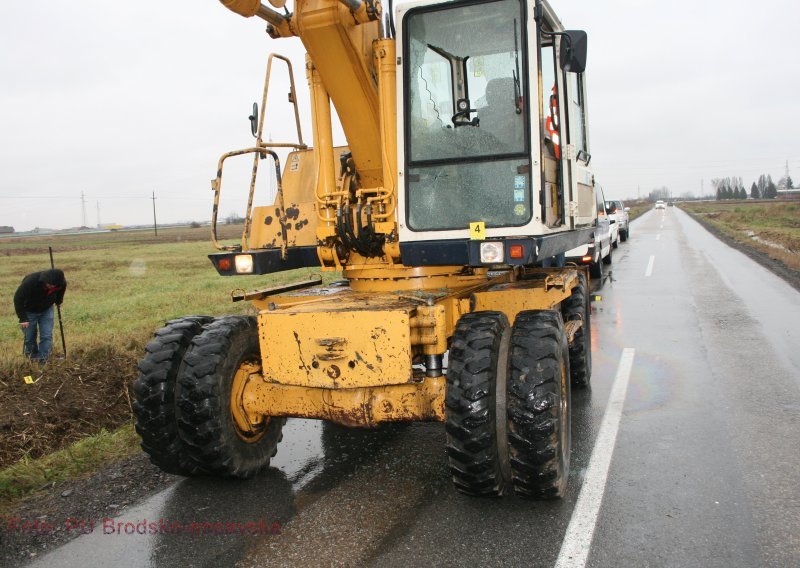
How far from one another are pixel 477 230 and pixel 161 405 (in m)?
2.50

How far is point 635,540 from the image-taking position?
3.83m

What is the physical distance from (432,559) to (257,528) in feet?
3.78

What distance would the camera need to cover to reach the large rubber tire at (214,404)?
4.58 metres

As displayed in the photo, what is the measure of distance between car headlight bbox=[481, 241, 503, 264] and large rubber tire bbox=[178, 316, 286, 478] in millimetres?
1909

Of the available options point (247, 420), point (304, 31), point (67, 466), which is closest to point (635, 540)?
point (247, 420)

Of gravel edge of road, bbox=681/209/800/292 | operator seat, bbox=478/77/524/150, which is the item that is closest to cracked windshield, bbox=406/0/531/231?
operator seat, bbox=478/77/524/150

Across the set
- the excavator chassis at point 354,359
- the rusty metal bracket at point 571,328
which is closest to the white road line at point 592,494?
the rusty metal bracket at point 571,328

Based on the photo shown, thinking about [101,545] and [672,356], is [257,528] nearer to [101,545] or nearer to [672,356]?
[101,545]

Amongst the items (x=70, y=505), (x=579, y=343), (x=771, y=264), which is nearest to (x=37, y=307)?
(x=70, y=505)

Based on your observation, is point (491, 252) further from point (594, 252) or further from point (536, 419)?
point (594, 252)

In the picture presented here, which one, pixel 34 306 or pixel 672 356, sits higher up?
pixel 34 306

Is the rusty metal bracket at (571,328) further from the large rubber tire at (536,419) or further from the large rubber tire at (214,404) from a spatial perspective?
the large rubber tire at (214,404)

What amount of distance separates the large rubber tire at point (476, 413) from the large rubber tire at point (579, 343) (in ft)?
8.32

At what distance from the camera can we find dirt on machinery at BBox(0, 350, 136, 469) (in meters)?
5.85
